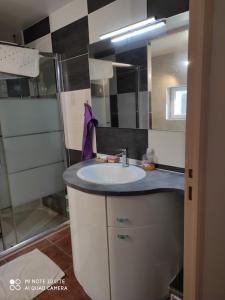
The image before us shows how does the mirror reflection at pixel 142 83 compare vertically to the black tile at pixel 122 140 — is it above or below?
above

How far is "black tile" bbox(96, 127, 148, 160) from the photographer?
5.58 feet

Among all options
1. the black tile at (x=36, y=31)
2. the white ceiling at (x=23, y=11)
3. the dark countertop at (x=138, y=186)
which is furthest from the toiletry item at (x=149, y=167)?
the black tile at (x=36, y=31)

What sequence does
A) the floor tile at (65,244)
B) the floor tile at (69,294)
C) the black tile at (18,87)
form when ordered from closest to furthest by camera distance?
the floor tile at (69,294) → the floor tile at (65,244) → the black tile at (18,87)

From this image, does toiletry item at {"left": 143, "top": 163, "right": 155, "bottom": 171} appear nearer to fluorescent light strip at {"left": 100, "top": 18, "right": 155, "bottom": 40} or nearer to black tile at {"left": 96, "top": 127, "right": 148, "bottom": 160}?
black tile at {"left": 96, "top": 127, "right": 148, "bottom": 160}

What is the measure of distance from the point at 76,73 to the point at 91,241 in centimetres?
155

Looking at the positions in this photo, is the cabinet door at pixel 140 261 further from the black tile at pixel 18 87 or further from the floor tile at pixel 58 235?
the black tile at pixel 18 87

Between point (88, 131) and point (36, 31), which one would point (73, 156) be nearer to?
point (88, 131)

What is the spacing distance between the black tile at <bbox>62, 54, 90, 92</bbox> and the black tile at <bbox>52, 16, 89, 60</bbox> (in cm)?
6

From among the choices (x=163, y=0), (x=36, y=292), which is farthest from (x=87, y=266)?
(x=163, y=0)

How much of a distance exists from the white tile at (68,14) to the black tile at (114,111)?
31.6 inches

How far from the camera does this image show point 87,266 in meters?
1.47

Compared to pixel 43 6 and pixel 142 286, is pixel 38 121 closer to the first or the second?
pixel 43 6

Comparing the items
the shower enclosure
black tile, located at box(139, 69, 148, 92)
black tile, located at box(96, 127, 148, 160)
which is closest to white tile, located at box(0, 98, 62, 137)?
the shower enclosure

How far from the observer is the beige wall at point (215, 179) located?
0.64 metres
